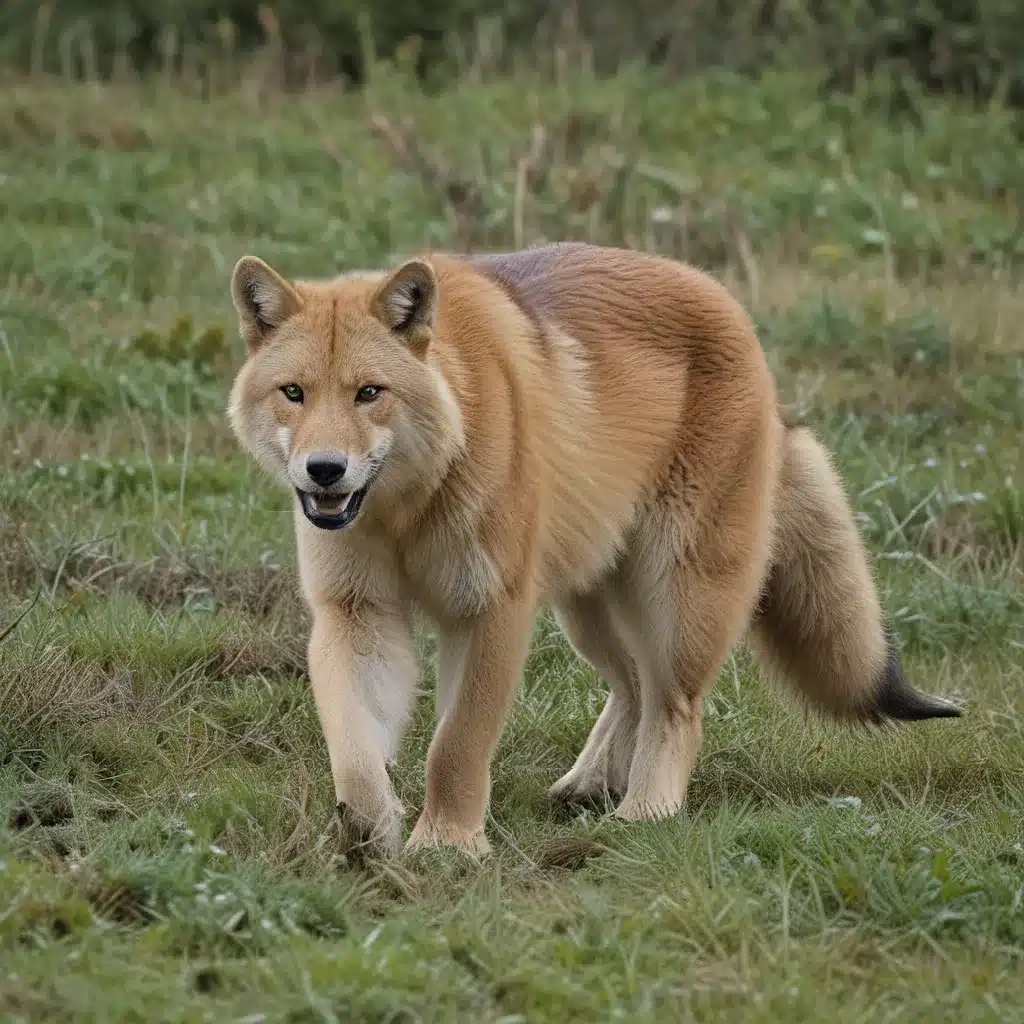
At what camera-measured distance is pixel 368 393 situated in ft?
16.3

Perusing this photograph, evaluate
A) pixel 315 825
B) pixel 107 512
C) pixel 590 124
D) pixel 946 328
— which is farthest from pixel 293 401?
pixel 590 124

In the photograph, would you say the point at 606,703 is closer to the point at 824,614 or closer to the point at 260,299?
the point at 824,614

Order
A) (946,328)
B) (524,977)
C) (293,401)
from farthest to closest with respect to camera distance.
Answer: (946,328), (293,401), (524,977)

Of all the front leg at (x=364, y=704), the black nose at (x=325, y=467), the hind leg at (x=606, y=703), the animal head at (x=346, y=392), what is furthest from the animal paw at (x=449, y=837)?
the black nose at (x=325, y=467)

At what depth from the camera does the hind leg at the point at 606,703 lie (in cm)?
597

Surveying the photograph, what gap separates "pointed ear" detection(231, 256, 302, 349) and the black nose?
2.06 ft

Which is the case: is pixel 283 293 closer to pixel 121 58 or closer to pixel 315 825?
pixel 315 825

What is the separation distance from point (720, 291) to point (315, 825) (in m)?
2.50

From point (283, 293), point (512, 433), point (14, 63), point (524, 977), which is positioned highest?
point (283, 293)

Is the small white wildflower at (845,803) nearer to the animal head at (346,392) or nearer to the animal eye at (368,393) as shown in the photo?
the animal head at (346,392)

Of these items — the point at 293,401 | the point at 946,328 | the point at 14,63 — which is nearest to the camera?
the point at 293,401

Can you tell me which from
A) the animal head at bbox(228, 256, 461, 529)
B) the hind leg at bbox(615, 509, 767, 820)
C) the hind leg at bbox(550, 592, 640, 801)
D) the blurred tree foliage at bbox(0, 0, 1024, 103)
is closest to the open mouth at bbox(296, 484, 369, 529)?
the animal head at bbox(228, 256, 461, 529)

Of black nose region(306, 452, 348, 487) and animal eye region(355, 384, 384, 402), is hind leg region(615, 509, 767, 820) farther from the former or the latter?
black nose region(306, 452, 348, 487)

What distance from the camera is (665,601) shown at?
19.2 ft
